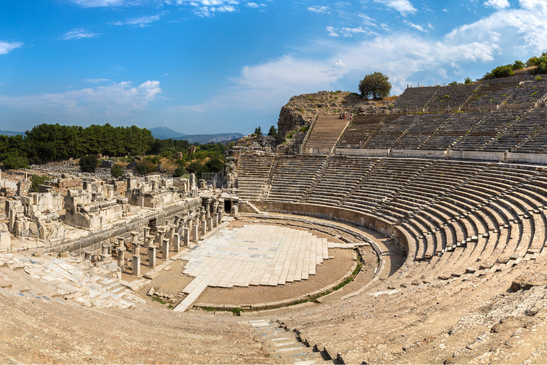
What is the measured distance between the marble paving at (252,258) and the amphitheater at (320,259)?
0.10 meters

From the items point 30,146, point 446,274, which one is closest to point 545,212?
point 446,274

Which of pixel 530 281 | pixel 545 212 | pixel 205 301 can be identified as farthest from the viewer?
pixel 545 212

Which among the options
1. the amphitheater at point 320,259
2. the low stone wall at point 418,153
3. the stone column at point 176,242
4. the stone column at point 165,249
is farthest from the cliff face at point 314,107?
the stone column at point 165,249

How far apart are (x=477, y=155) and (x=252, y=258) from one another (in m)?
16.0

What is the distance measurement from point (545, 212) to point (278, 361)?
11.8 meters

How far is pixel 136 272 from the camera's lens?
12.8 m

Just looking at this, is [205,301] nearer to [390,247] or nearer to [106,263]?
[106,263]

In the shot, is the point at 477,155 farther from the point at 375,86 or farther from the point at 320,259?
the point at 375,86

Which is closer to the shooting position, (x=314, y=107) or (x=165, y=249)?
(x=165, y=249)

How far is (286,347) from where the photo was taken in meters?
6.28

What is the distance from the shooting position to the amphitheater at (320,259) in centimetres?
539

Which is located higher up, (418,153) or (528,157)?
(418,153)

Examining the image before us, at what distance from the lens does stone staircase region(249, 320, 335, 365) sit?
217 inches

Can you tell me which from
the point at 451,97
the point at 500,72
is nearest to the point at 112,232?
the point at 451,97
